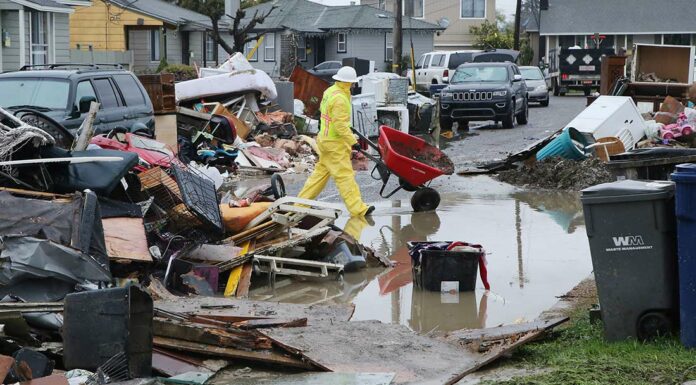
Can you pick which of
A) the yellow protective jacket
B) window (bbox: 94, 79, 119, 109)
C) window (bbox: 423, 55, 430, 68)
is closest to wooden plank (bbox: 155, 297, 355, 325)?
the yellow protective jacket

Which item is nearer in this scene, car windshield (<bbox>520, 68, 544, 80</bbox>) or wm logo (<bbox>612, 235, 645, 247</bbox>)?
wm logo (<bbox>612, 235, 645, 247</bbox>)

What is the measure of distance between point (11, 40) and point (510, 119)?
13.2m

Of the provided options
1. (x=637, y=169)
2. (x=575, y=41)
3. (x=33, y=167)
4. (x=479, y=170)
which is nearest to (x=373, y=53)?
(x=575, y=41)

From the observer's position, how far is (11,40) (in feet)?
96.3

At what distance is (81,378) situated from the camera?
20.7 feet

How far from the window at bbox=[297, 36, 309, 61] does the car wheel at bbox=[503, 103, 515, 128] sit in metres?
29.2

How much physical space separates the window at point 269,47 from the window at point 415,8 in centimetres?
1697

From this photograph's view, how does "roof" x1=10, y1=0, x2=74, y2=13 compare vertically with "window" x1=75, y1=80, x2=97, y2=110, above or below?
above

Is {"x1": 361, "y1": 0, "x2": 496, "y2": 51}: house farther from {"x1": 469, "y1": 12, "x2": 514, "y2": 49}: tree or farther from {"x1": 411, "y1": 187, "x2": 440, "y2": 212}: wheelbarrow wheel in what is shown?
{"x1": 411, "y1": 187, "x2": 440, "y2": 212}: wheelbarrow wheel

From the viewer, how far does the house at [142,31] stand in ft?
147

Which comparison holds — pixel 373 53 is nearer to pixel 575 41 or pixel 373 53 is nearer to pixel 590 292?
pixel 575 41

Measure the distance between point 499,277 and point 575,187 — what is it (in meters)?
6.63

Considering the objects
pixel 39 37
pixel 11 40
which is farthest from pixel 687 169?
pixel 39 37

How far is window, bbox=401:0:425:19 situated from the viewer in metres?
72.0
